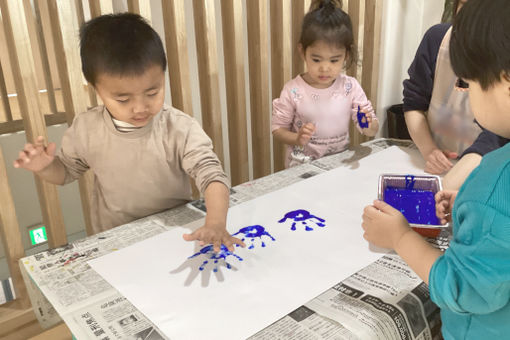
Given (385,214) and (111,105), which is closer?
(385,214)

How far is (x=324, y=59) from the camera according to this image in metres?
1.41

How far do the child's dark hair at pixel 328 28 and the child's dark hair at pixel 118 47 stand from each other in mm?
637

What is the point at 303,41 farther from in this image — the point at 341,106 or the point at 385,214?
the point at 385,214

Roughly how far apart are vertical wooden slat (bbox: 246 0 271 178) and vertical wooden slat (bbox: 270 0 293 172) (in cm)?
7

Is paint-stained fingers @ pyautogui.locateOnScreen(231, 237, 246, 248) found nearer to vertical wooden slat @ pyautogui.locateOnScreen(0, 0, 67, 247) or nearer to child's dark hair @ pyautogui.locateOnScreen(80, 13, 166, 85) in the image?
child's dark hair @ pyautogui.locateOnScreen(80, 13, 166, 85)

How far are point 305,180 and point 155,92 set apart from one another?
1.47 ft

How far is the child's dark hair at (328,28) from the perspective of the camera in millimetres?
1389

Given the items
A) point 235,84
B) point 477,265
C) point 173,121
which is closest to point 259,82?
point 235,84

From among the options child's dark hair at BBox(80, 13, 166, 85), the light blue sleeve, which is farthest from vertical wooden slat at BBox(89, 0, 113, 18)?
the light blue sleeve

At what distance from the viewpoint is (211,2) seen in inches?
59.4

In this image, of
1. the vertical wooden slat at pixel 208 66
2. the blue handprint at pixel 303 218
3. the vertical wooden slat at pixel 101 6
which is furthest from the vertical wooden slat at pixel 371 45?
the blue handprint at pixel 303 218

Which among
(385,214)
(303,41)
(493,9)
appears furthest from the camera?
(303,41)

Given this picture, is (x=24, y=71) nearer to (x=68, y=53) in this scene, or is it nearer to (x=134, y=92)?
(x=68, y=53)

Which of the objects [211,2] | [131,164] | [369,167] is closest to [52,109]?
[211,2]
